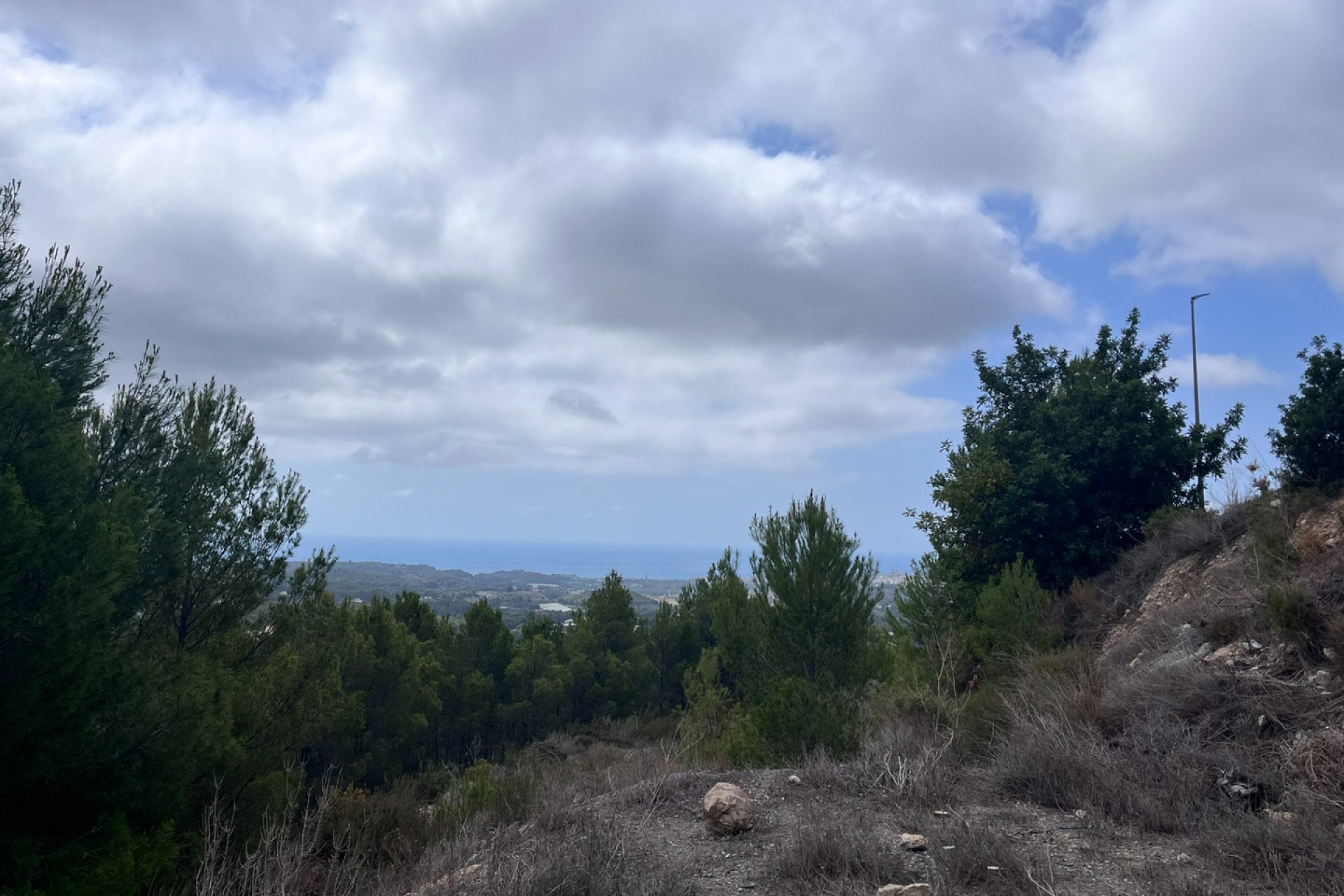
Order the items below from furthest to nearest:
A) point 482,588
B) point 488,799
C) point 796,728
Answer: point 482,588 < point 796,728 < point 488,799

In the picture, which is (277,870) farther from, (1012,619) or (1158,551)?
(1158,551)

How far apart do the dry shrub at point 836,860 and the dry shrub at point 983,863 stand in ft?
1.04

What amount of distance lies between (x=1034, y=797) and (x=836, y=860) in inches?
107

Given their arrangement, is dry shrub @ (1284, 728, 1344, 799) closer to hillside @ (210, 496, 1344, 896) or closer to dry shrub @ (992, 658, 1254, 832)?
hillside @ (210, 496, 1344, 896)

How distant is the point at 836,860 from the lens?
17.7 ft

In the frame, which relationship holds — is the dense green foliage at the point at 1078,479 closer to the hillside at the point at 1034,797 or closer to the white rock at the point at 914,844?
the hillside at the point at 1034,797

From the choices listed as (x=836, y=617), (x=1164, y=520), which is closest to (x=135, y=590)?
(x=836, y=617)

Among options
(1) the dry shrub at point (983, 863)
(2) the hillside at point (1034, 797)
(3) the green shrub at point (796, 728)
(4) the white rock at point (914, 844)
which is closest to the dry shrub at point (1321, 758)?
(2) the hillside at point (1034, 797)

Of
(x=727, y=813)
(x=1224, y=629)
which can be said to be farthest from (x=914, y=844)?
(x=1224, y=629)

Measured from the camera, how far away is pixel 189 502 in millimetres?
11133

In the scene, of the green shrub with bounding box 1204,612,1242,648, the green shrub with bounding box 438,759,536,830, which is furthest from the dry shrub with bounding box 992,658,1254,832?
the green shrub with bounding box 438,759,536,830

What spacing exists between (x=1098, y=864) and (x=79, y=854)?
7.24 meters

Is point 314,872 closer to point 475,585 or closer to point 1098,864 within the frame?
point 1098,864

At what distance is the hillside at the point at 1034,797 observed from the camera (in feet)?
16.7
